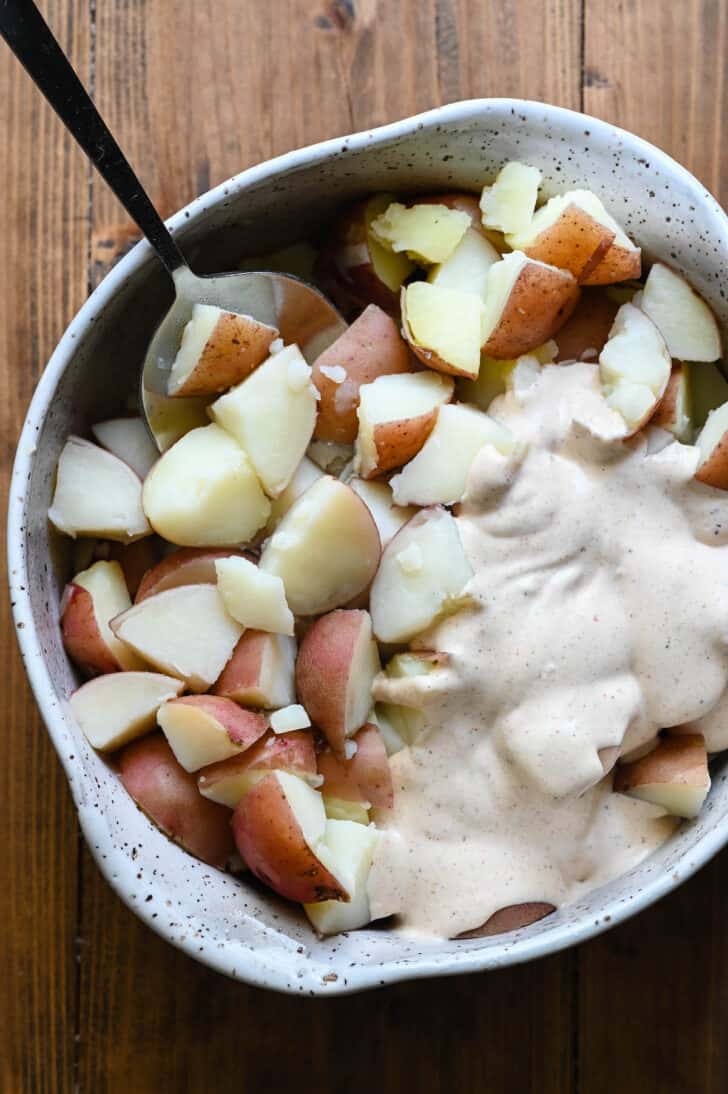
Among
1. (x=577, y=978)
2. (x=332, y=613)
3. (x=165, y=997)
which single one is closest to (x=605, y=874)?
(x=577, y=978)

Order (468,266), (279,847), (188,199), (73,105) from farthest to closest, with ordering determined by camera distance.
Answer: (188,199) → (468,266) → (279,847) → (73,105)

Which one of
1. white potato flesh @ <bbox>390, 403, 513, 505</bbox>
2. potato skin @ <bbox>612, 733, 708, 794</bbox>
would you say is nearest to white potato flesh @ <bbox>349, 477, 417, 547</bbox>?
white potato flesh @ <bbox>390, 403, 513, 505</bbox>

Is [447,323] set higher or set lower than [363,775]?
higher

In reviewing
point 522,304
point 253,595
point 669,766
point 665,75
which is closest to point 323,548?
point 253,595

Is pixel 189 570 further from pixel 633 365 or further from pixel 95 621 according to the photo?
pixel 633 365

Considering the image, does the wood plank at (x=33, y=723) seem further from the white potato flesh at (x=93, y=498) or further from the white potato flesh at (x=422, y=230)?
the white potato flesh at (x=422, y=230)

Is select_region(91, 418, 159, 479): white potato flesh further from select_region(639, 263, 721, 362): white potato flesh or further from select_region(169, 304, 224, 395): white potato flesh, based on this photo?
select_region(639, 263, 721, 362): white potato flesh

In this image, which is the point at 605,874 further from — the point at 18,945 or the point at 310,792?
the point at 18,945
